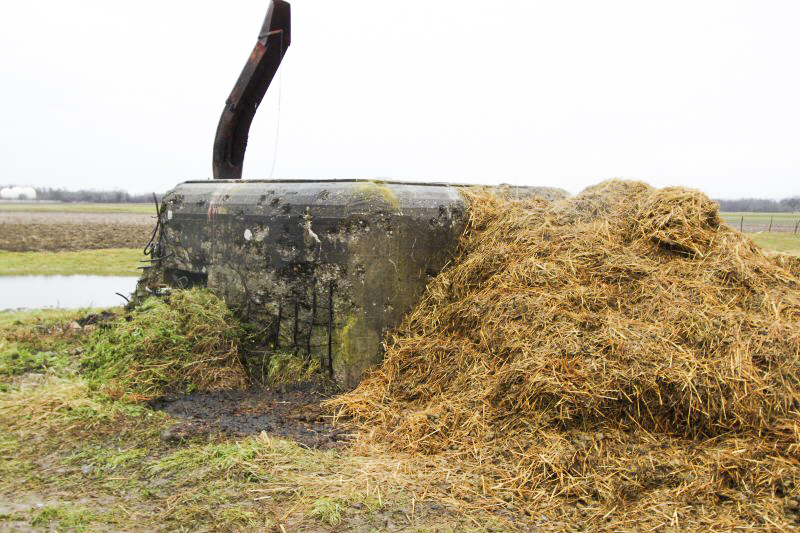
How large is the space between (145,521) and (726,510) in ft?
9.19

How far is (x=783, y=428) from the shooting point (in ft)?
11.5

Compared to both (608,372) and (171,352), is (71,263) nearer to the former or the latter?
(171,352)

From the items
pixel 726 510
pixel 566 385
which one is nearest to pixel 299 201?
pixel 566 385

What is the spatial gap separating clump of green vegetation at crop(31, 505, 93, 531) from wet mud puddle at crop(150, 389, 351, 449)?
0.90 metres

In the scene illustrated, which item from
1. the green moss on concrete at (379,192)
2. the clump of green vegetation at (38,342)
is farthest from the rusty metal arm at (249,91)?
the green moss on concrete at (379,192)

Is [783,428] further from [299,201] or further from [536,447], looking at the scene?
[299,201]

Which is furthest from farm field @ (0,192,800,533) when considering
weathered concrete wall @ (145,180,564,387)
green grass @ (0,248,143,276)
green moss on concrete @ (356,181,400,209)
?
green grass @ (0,248,143,276)

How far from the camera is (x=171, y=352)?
5.31 metres

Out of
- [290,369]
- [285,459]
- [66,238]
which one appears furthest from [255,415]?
[66,238]

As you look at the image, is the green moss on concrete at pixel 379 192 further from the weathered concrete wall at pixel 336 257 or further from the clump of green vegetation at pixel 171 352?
the clump of green vegetation at pixel 171 352

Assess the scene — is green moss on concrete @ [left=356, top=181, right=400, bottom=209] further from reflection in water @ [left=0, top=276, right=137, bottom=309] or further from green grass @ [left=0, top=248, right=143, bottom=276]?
green grass @ [left=0, top=248, right=143, bottom=276]

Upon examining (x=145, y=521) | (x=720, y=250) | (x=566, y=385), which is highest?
(x=720, y=250)

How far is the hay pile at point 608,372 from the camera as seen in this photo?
131 inches

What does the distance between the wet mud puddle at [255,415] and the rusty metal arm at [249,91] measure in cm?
319
